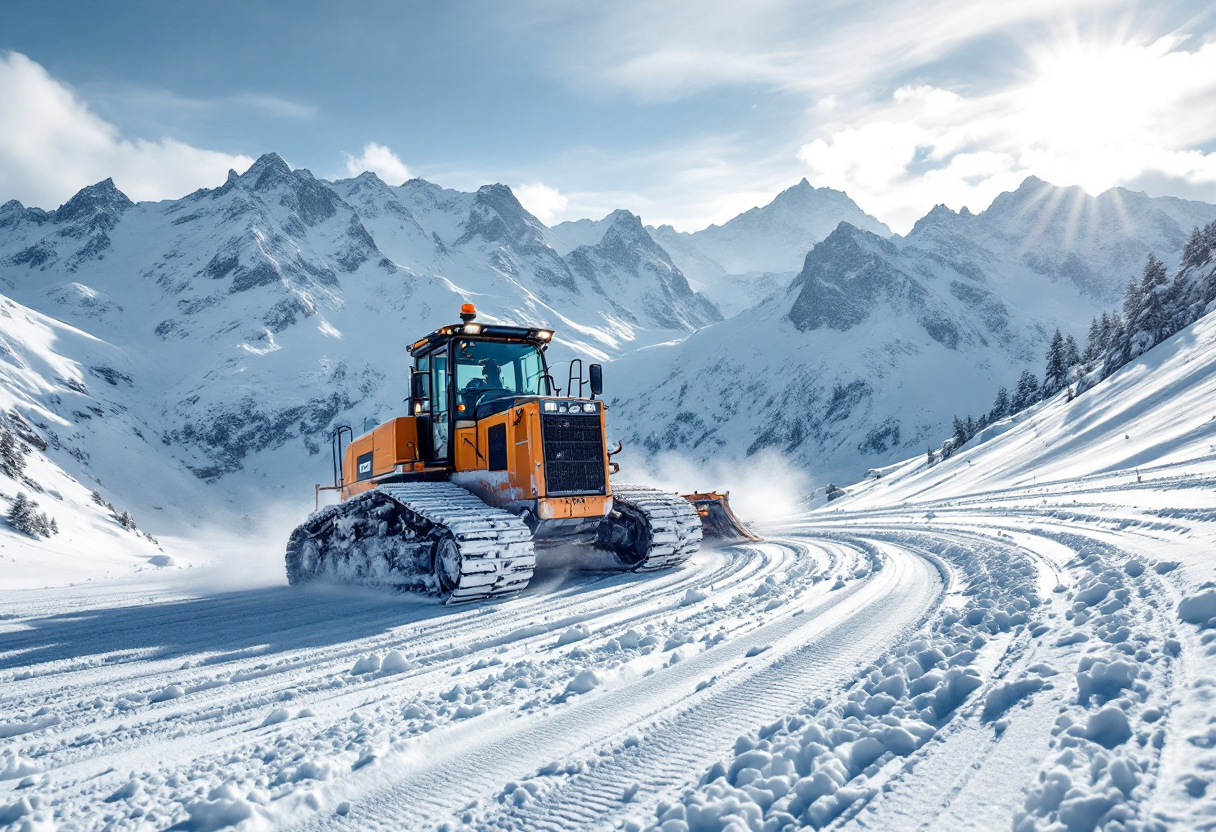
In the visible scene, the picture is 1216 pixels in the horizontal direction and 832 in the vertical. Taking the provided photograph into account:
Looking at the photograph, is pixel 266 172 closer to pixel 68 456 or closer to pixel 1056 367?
pixel 68 456

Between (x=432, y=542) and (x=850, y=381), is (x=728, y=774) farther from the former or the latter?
(x=850, y=381)

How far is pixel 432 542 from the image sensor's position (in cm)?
851

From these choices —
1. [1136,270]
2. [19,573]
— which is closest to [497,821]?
[19,573]

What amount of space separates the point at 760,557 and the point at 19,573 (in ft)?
58.4

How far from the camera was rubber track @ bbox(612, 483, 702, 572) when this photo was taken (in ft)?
32.8

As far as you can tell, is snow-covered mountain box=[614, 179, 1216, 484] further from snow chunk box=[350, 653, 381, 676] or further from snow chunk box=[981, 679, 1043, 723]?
snow chunk box=[981, 679, 1043, 723]

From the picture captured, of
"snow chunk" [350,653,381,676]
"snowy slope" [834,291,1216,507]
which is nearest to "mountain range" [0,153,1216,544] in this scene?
Answer: "snowy slope" [834,291,1216,507]

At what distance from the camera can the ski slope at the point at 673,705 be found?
264cm

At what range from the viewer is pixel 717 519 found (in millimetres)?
14227

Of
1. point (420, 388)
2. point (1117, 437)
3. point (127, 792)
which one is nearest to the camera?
point (127, 792)

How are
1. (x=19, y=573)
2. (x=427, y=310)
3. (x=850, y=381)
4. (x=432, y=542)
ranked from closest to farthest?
(x=432, y=542) < (x=19, y=573) < (x=850, y=381) < (x=427, y=310)

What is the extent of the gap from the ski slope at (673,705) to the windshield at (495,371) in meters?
3.32

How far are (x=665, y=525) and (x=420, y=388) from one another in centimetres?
438

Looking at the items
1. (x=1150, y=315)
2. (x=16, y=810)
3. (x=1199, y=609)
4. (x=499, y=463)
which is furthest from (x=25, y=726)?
(x=1150, y=315)
